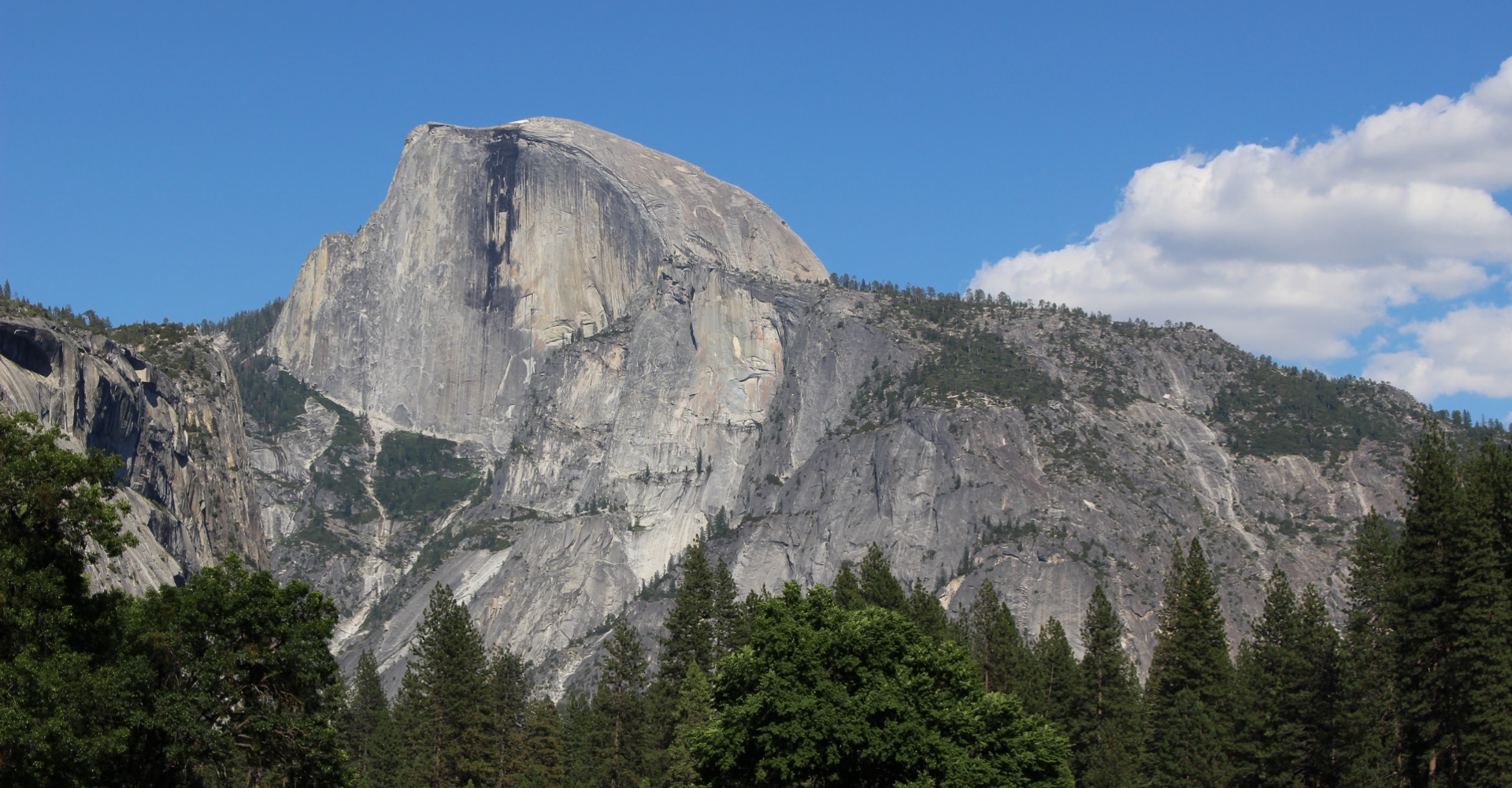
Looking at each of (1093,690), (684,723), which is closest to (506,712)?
(684,723)

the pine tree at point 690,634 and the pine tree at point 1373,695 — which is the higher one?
the pine tree at point 690,634

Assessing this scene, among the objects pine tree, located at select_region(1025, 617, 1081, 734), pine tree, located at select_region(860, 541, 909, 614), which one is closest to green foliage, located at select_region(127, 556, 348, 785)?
pine tree, located at select_region(860, 541, 909, 614)

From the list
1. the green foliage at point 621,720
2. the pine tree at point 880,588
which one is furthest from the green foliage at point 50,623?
the pine tree at point 880,588

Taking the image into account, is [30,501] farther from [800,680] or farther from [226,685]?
[800,680]

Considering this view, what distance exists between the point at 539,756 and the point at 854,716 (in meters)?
46.7

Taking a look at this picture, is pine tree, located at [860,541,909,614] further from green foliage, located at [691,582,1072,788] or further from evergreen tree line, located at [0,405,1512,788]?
green foliage, located at [691,582,1072,788]

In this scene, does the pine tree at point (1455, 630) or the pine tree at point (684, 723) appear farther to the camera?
the pine tree at point (684, 723)

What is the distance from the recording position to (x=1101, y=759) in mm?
85000

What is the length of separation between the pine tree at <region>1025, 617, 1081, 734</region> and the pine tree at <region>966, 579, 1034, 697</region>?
971 millimetres

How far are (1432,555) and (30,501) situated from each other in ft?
173

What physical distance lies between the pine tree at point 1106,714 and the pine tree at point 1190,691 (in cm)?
131

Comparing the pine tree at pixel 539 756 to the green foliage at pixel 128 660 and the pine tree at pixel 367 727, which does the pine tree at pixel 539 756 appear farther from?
the green foliage at pixel 128 660

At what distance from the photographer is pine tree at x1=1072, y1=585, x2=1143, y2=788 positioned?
3295 inches

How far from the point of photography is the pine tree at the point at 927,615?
304 ft
